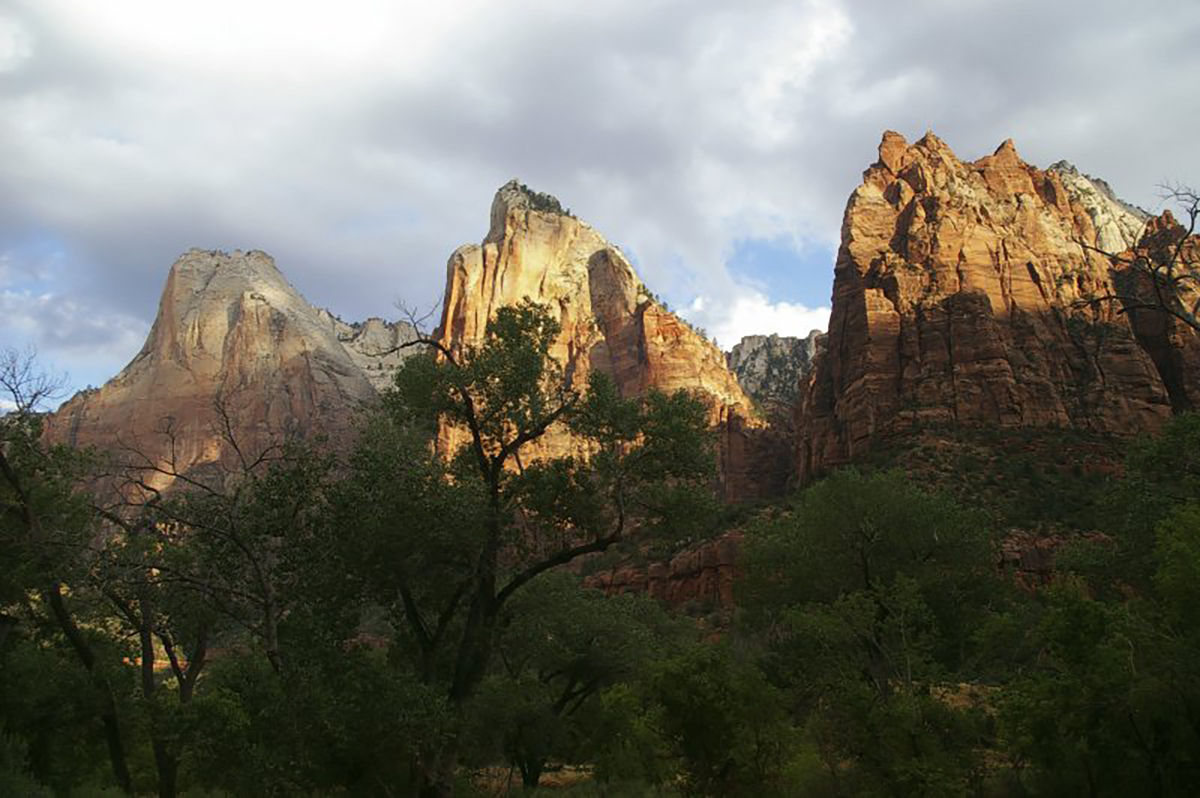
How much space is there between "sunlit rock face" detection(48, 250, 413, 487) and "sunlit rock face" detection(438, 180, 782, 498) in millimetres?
16373

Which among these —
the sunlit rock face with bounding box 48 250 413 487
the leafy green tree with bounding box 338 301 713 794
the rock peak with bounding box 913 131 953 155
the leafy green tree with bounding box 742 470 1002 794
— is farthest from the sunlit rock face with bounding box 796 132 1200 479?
the sunlit rock face with bounding box 48 250 413 487

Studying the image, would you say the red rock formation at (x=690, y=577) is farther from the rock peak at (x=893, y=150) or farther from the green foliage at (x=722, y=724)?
the rock peak at (x=893, y=150)

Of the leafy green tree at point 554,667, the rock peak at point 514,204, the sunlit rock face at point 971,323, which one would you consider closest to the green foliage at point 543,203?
the rock peak at point 514,204

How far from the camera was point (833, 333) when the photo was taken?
285 ft

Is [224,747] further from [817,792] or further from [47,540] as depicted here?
[817,792]

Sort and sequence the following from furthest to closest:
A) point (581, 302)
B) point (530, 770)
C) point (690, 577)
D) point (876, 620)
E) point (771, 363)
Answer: point (771, 363) < point (581, 302) < point (690, 577) < point (530, 770) < point (876, 620)

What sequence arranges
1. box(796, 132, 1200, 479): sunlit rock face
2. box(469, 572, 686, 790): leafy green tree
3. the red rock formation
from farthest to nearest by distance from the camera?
1. box(796, 132, 1200, 479): sunlit rock face
2. the red rock formation
3. box(469, 572, 686, 790): leafy green tree

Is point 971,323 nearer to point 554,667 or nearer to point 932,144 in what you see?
point 932,144

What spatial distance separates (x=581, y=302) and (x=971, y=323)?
66412mm

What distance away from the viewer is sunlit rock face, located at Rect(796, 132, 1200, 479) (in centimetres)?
6994

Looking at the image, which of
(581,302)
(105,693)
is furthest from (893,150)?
(105,693)

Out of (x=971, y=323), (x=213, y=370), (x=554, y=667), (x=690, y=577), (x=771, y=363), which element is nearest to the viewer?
(x=554, y=667)

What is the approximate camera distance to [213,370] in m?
122

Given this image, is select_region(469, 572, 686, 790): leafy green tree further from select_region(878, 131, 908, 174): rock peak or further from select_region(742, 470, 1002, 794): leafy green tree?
select_region(878, 131, 908, 174): rock peak
